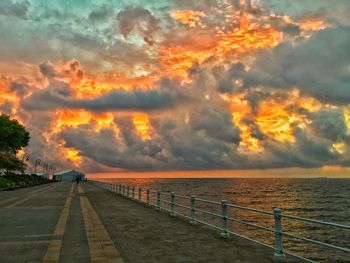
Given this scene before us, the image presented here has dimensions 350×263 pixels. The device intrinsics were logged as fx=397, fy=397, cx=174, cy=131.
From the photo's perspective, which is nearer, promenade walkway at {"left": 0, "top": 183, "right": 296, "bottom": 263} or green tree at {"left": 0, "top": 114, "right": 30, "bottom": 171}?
promenade walkway at {"left": 0, "top": 183, "right": 296, "bottom": 263}

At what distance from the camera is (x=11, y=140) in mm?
106250

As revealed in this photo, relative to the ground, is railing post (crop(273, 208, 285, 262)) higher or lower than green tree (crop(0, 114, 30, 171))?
lower

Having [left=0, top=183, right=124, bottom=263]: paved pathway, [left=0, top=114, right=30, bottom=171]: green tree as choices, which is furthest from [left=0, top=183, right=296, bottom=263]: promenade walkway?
[left=0, top=114, right=30, bottom=171]: green tree

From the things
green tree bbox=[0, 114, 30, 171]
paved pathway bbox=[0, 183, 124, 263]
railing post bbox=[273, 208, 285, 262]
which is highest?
green tree bbox=[0, 114, 30, 171]

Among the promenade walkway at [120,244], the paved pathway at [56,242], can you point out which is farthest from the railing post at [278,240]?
the paved pathway at [56,242]

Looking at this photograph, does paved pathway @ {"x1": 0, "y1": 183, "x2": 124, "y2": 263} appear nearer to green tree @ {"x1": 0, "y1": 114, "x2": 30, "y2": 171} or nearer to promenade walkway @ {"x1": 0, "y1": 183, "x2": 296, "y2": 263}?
promenade walkway @ {"x1": 0, "y1": 183, "x2": 296, "y2": 263}

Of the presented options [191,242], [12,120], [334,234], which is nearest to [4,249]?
[191,242]

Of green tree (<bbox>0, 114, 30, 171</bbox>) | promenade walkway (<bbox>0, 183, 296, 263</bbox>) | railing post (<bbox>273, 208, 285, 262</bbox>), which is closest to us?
railing post (<bbox>273, 208, 285, 262</bbox>)

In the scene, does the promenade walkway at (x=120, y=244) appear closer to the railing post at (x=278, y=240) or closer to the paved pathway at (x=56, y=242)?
the paved pathway at (x=56, y=242)

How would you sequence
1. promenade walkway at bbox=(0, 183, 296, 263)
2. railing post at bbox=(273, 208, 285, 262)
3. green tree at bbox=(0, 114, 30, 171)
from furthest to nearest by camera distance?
green tree at bbox=(0, 114, 30, 171)
promenade walkway at bbox=(0, 183, 296, 263)
railing post at bbox=(273, 208, 285, 262)

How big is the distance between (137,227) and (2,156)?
297ft

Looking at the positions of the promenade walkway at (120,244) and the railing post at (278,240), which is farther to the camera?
the promenade walkway at (120,244)

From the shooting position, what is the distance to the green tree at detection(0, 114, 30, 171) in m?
100

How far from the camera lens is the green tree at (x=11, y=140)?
100m
